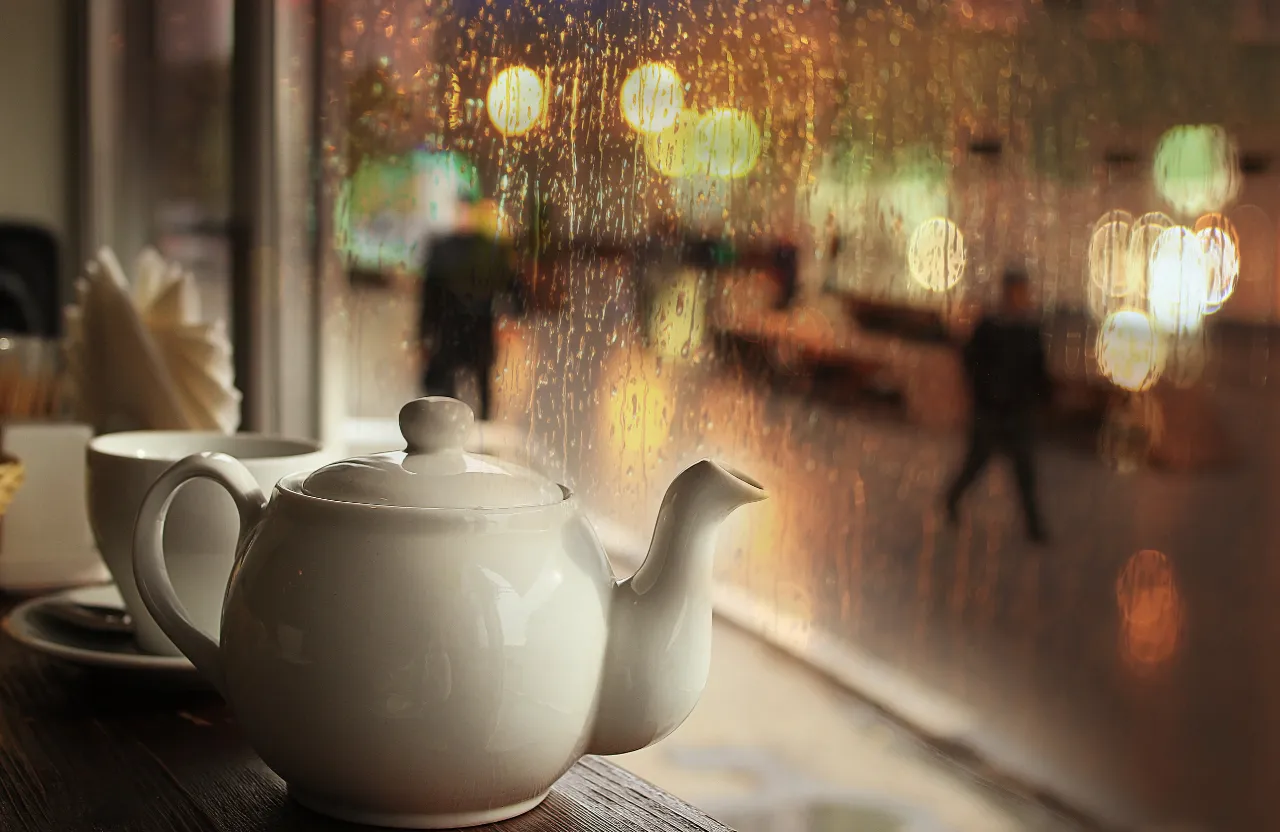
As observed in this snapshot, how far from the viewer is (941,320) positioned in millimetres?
506

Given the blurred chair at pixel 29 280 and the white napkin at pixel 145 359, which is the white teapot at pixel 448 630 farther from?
the blurred chair at pixel 29 280

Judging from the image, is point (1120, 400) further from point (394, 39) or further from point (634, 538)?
point (394, 39)

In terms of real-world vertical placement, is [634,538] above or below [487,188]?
below

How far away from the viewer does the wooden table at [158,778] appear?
510 mm

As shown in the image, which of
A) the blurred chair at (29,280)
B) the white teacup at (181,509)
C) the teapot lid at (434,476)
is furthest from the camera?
the blurred chair at (29,280)

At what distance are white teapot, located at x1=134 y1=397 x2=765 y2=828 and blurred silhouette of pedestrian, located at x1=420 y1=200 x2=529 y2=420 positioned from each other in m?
0.36

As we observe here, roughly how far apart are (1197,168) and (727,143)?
11.5 inches

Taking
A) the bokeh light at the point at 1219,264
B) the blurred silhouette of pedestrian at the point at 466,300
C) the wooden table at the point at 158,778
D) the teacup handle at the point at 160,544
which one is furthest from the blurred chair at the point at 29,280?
the bokeh light at the point at 1219,264

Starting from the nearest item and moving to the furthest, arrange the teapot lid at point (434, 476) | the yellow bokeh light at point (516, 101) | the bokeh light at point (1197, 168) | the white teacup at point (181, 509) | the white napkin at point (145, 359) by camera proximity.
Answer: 1. the bokeh light at point (1197, 168)
2. the teapot lid at point (434, 476)
3. the white teacup at point (181, 509)
4. the yellow bokeh light at point (516, 101)
5. the white napkin at point (145, 359)

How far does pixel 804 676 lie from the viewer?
60cm

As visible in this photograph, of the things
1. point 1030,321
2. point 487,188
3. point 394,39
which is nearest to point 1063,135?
point 1030,321

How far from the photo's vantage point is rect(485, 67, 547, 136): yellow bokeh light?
0.80 metres

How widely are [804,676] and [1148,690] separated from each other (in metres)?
0.21

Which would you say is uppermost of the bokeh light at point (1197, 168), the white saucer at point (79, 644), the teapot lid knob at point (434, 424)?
the bokeh light at point (1197, 168)
